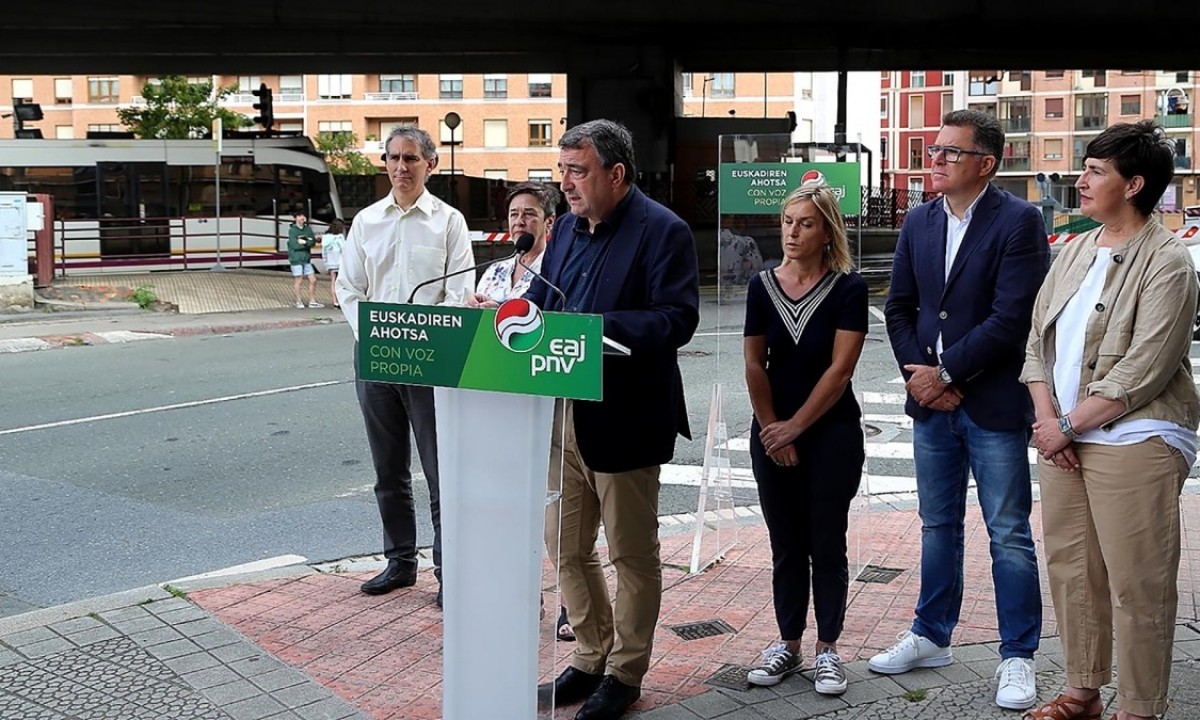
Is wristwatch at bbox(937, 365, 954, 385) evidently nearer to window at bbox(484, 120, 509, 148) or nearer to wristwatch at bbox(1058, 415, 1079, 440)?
wristwatch at bbox(1058, 415, 1079, 440)

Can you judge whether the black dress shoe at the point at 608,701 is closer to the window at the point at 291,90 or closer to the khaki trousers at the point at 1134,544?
the khaki trousers at the point at 1134,544

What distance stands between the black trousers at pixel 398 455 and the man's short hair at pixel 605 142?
1.86 metres

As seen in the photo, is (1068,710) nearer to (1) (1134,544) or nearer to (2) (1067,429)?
(1) (1134,544)

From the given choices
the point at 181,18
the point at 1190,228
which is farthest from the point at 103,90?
the point at 1190,228

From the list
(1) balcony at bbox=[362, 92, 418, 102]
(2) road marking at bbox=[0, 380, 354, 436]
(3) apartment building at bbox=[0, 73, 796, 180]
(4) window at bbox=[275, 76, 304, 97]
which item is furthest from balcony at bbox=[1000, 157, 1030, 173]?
(2) road marking at bbox=[0, 380, 354, 436]

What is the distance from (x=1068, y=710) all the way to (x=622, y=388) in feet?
5.92

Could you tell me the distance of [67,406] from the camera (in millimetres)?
12195

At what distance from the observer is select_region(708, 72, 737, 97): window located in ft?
269

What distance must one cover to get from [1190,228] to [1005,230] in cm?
1560

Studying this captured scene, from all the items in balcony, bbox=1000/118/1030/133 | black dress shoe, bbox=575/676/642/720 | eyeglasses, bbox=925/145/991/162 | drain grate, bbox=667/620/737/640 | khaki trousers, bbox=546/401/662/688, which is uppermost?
balcony, bbox=1000/118/1030/133

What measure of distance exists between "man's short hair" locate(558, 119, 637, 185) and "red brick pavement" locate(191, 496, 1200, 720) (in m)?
1.88

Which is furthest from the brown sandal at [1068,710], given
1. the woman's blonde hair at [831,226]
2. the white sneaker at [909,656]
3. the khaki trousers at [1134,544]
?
the woman's blonde hair at [831,226]

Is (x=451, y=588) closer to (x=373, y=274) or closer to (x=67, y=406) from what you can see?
(x=373, y=274)

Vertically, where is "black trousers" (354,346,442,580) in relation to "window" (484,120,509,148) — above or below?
below
